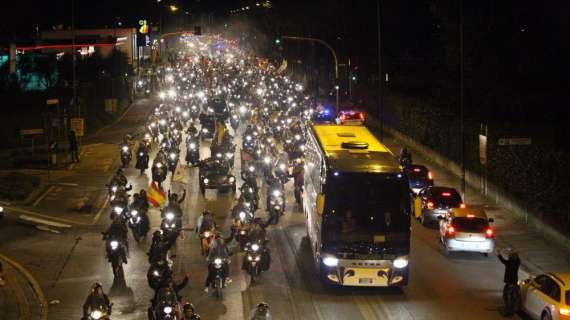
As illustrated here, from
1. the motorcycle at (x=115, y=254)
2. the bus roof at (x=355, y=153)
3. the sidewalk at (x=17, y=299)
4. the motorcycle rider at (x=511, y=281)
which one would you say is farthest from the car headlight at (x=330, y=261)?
the sidewalk at (x=17, y=299)

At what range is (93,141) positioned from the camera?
188 feet

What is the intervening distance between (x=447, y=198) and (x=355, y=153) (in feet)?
29.7

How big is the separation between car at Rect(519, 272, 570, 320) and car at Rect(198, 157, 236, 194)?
17.8 meters

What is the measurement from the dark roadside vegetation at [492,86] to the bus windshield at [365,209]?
829 centimetres

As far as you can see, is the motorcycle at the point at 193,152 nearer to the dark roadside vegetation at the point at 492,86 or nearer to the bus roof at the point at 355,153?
the dark roadside vegetation at the point at 492,86

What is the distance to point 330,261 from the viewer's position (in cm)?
2038

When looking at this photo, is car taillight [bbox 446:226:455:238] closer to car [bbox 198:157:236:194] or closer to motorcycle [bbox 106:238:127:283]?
motorcycle [bbox 106:238:127:283]

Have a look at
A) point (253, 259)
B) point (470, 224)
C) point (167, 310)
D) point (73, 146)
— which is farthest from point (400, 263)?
point (73, 146)

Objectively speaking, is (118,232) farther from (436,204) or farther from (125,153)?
(125,153)

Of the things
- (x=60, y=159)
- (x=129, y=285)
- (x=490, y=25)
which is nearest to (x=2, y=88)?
(x=60, y=159)

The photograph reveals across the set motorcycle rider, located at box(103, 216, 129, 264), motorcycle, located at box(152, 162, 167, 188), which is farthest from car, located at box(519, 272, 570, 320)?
motorcycle, located at box(152, 162, 167, 188)

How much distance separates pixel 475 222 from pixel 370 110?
48.4 meters

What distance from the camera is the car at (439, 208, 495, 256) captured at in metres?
24.7

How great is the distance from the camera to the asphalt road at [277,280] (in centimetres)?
1919
